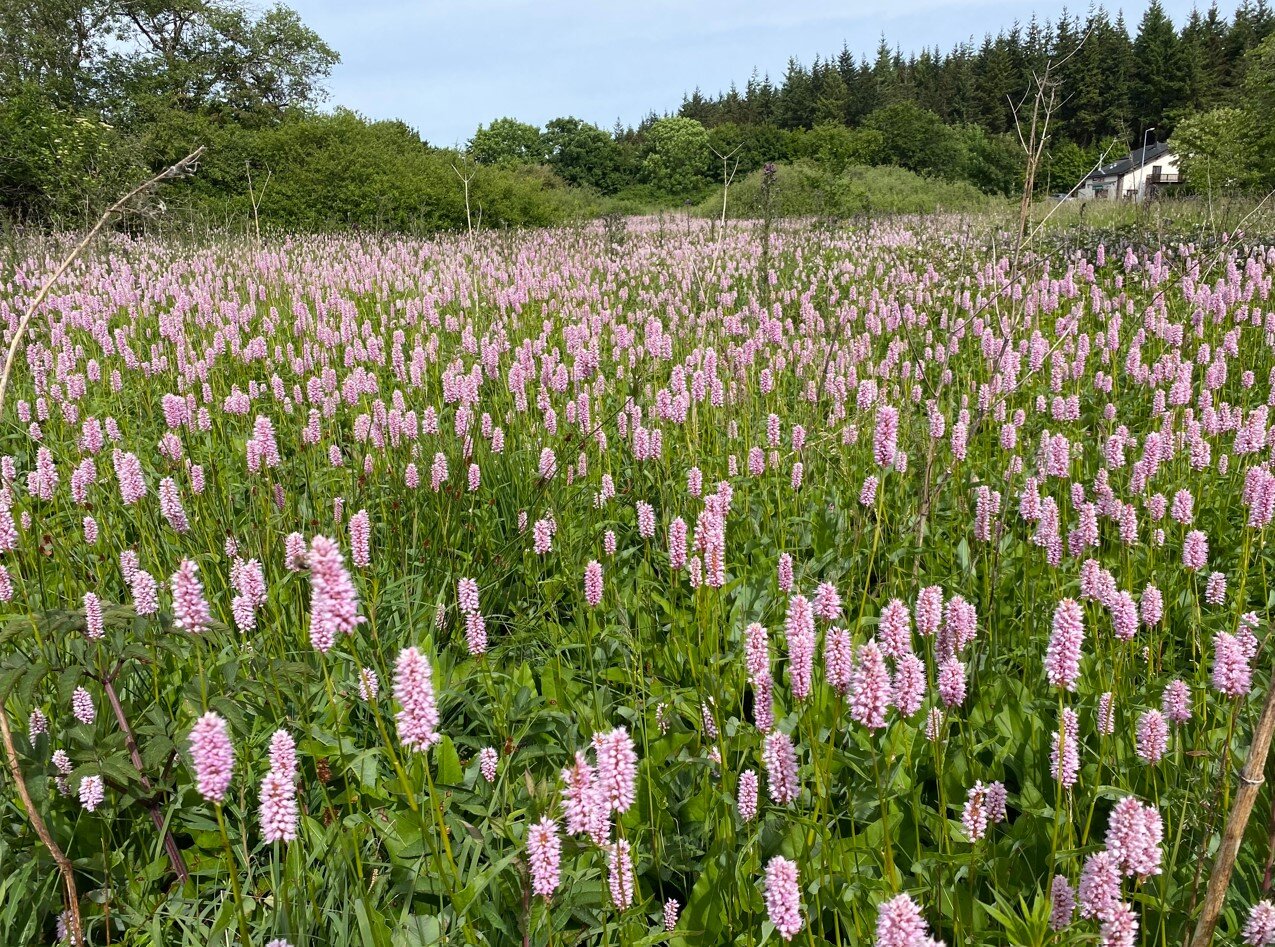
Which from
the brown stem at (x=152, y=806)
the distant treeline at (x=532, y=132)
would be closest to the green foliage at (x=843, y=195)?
the distant treeline at (x=532, y=132)

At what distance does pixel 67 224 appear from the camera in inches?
629

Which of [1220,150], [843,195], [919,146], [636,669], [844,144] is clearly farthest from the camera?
[919,146]

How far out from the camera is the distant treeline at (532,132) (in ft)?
64.4

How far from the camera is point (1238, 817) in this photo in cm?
98

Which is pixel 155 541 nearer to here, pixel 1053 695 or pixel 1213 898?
pixel 1053 695

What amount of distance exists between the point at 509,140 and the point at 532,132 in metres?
2.31

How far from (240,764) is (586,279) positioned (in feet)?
28.4

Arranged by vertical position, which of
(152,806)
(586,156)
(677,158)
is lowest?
(152,806)

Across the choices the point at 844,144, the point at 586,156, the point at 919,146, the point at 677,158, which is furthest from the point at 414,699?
the point at 586,156

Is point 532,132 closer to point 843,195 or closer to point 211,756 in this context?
point 843,195

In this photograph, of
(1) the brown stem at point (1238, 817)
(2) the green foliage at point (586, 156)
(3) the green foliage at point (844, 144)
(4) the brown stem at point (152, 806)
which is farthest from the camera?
(2) the green foliage at point (586, 156)

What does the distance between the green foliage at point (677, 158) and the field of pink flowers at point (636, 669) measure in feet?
149

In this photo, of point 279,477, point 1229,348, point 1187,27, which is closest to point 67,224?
point 279,477

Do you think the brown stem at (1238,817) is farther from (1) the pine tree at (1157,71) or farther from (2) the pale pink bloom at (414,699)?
(1) the pine tree at (1157,71)
